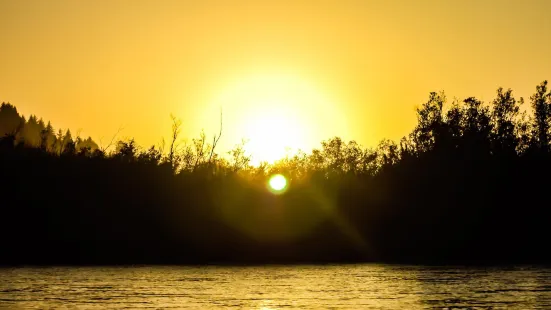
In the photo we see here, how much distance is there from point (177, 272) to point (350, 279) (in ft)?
36.0

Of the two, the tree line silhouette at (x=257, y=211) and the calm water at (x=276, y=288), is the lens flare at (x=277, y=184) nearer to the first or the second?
the tree line silhouette at (x=257, y=211)

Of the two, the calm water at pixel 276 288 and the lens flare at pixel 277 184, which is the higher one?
the lens flare at pixel 277 184

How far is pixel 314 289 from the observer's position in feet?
131

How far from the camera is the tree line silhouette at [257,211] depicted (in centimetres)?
6147

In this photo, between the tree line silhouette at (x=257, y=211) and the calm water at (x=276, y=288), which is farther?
the tree line silhouette at (x=257, y=211)

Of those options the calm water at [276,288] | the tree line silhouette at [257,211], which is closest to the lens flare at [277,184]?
the tree line silhouette at [257,211]

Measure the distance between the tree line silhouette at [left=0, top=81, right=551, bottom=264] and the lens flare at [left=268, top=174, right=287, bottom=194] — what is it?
0.52 m

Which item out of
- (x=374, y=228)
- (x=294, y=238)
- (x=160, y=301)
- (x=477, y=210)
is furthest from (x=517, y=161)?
(x=160, y=301)

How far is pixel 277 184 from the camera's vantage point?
6575 centimetres

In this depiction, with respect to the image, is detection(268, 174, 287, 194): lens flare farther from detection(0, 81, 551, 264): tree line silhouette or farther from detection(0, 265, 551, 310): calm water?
detection(0, 265, 551, 310): calm water

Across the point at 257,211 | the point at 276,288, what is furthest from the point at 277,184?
the point at 276,288

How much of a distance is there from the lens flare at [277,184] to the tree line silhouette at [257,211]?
0.52 m

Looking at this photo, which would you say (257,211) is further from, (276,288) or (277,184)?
(276,288)

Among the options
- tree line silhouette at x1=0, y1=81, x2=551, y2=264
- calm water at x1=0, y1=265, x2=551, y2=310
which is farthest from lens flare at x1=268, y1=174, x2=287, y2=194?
calm water at x1=0, y1=265, x2=551, y2=310
